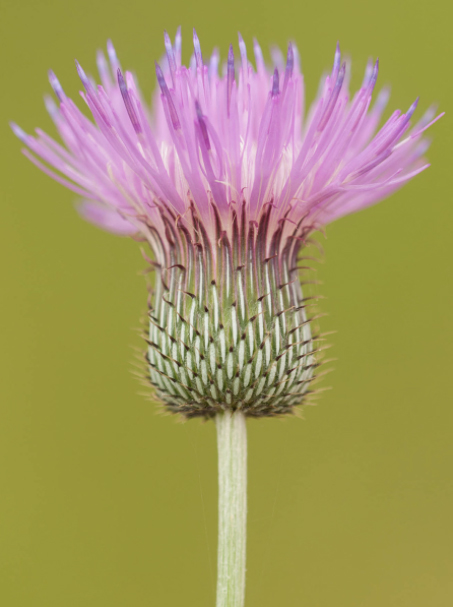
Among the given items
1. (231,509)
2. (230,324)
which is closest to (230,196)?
(230,324)

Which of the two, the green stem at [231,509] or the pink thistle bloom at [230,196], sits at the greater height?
the pink thistle bloom at [230,196]

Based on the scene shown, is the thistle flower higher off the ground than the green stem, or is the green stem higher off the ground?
the thistle flower

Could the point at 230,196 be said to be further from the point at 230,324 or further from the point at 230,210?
the point at 230,324

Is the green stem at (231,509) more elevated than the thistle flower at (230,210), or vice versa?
the thistle flower at (230,210)

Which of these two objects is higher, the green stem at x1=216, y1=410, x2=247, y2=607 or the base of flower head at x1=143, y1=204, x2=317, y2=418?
the base of flower head at x1=143, y1=204, x2=317, y2=418

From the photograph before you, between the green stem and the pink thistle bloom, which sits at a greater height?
the pink thistle bloom
